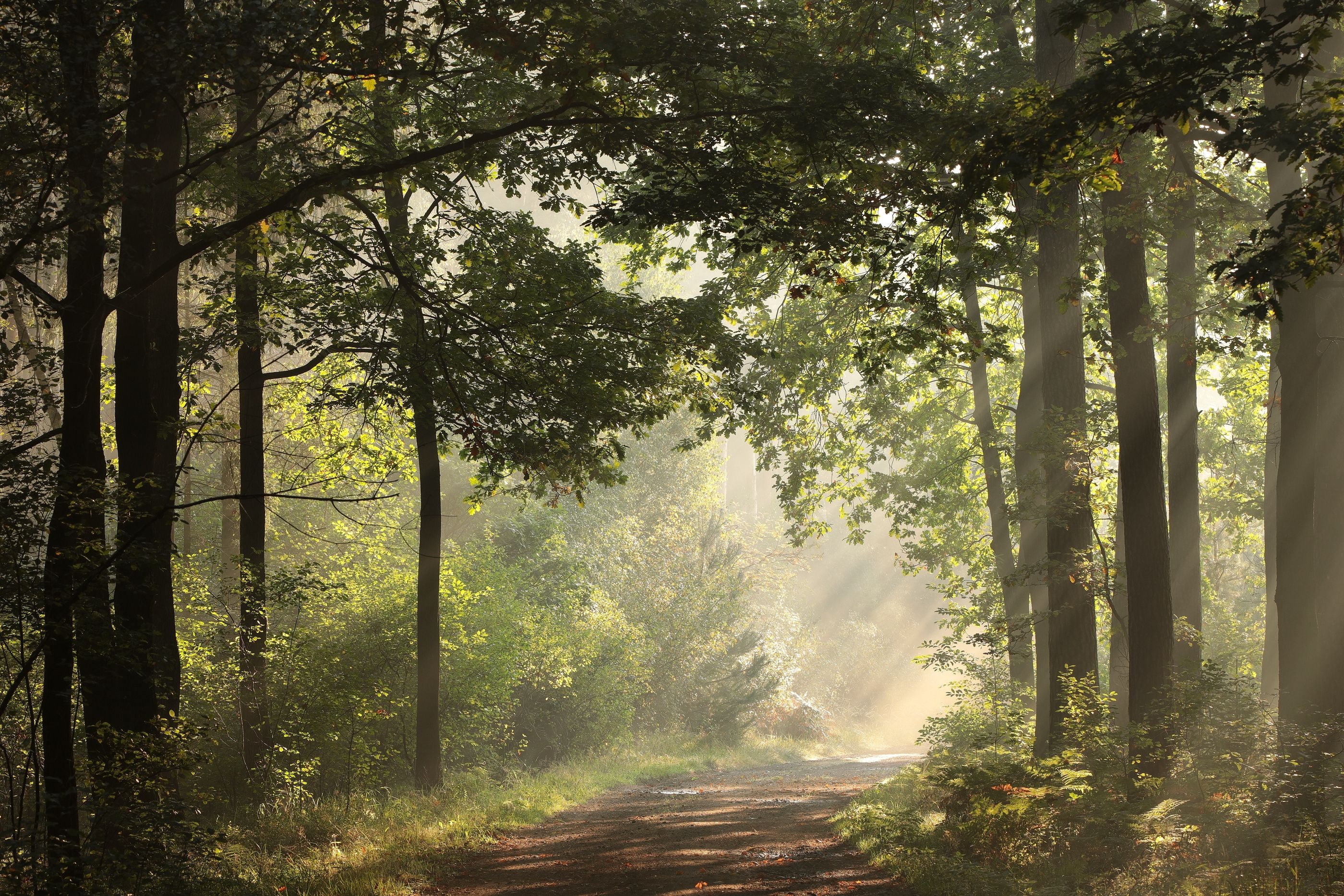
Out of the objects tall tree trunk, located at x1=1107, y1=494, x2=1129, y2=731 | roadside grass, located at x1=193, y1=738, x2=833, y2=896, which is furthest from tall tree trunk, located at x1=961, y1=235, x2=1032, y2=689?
roadside grass, located at x1=193, y1=738, x2=833, y2=896

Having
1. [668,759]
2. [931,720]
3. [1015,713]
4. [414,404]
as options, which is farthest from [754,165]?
[668,759]

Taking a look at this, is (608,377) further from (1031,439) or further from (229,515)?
(229,515)

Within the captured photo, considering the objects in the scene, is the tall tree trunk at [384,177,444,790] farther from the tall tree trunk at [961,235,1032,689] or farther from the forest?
the tall tree trunk at [961,235,1032,689]

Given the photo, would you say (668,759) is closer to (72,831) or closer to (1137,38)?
(72,831)

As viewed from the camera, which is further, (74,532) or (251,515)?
(251,515)

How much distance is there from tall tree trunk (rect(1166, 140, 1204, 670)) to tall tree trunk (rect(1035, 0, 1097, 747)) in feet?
5.24

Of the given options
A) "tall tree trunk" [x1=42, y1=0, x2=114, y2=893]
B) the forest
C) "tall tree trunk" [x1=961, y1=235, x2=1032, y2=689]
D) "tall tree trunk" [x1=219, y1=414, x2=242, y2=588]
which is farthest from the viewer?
"tall tree trunk" [x1=961, y1=235, x2=1032, y2=689]

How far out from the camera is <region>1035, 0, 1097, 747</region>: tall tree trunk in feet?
42.1

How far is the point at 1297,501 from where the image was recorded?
1019 cm

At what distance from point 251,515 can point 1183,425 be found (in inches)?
563

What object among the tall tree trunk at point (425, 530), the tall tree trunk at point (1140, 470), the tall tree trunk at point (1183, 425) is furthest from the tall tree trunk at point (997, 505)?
the tall tree trunk at point (425, 530)

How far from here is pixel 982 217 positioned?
8742 mm

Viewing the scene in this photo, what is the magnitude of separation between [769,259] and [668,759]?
1725 centimetres

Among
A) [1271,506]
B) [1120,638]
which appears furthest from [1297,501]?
[1271,506]
